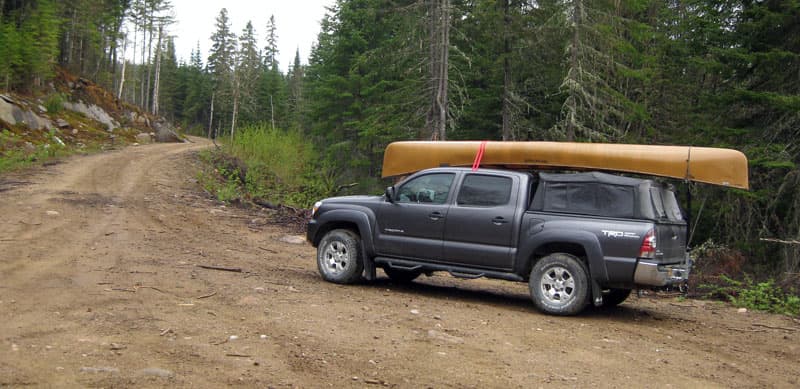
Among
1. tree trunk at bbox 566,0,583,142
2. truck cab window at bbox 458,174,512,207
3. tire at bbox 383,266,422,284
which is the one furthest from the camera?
tree trunk at bbox 566,0,583,142

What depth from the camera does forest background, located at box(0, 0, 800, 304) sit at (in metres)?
13.7

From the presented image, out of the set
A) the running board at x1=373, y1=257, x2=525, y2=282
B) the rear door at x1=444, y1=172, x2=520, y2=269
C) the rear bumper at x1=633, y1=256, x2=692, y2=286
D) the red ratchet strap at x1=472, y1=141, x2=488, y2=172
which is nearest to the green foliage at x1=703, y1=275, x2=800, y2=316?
the rear bumper at x1=633, y1=256, x2=692, y2=286

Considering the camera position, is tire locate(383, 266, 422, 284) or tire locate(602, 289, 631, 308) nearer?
tire locate(602, 289, 631, 308)

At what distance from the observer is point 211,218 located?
56.1 ft

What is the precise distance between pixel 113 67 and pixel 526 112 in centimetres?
5289

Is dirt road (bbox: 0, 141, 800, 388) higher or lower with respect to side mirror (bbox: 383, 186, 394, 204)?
lower

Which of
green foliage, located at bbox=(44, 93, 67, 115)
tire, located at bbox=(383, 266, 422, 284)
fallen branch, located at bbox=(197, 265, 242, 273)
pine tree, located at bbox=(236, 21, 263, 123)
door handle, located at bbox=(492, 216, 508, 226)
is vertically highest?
pine tree, located at bbox=(236, 21, 263, 123)

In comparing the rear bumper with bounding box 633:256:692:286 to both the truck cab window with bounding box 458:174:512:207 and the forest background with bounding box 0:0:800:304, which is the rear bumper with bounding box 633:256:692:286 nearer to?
the truck cab window with bounding box 458:174:512:207

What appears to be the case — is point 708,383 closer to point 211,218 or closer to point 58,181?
point 211,218

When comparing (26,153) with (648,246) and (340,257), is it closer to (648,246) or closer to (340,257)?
(340,257)

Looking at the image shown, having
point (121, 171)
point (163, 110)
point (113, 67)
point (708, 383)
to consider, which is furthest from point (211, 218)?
point (163, 110)

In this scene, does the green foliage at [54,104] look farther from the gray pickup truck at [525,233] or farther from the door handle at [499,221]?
the door handle at [499,221]

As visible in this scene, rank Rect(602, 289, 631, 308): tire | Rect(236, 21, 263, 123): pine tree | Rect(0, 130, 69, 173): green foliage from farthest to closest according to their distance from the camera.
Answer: Rect(236, 21, 263, 123): pine tree < Rect(0, 130, 69, 173): green foliage < Rect(602, 289, 631, 308): tire

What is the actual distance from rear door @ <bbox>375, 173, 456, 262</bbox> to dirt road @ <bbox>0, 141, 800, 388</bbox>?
0.67 meters
